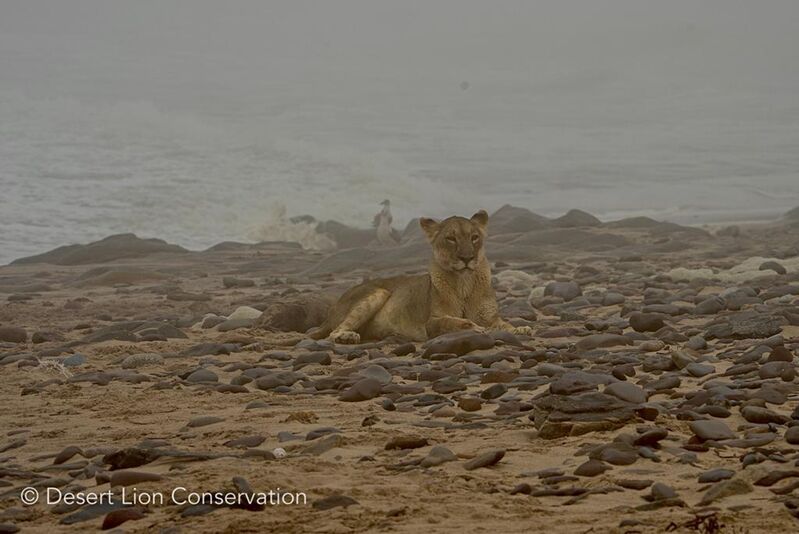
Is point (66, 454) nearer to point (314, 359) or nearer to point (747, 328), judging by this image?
point (314, 359)

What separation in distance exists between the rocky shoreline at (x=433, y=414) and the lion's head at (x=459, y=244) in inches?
25.9

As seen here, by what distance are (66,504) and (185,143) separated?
104 ft

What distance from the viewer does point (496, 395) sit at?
237 inches

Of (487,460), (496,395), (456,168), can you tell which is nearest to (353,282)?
(496,395)

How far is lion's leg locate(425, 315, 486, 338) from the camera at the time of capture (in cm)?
846

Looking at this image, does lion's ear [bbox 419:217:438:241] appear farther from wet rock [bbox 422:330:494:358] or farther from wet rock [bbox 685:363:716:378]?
wet rock [bbox 685:363:716:378]

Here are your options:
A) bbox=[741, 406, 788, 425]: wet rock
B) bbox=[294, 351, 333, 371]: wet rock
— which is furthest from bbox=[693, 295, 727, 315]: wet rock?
bbox=[741, 406, 788, 425]: wet rock

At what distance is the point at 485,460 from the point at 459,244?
444 cm

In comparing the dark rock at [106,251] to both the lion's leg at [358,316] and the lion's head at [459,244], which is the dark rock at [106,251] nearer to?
the lion's leg at [358,316]

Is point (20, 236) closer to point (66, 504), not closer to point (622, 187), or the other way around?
point (622, 187)

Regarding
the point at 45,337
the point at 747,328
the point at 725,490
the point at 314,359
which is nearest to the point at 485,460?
the point at 725,490

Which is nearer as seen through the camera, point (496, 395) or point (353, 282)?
point (496, 395)

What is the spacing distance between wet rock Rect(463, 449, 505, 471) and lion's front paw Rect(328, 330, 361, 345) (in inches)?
162

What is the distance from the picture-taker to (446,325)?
8516 millimetres
